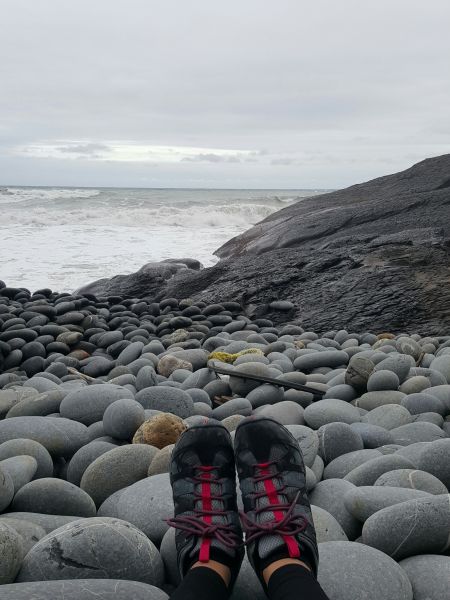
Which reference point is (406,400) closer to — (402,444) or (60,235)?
(402,444)

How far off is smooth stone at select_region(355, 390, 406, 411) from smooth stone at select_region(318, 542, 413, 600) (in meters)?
2.11

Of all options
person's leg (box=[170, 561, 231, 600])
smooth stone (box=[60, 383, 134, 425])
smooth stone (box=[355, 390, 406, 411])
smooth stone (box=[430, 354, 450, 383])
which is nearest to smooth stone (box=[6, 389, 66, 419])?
smooth stone (box=[60, 383, 134, 425])

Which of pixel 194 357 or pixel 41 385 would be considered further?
pixel 194 357

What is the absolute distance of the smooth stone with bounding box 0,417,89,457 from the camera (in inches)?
117

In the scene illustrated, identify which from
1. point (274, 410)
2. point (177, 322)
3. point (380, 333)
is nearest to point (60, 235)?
point (177, 322)

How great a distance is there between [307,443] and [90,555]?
1213mm

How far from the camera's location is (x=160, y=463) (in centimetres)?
248

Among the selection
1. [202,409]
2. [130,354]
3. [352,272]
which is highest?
[352,272]

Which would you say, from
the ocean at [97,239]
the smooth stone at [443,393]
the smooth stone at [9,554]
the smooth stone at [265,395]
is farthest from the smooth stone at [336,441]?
the ocean at [97,239]

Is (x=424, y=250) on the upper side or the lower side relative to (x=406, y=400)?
upper

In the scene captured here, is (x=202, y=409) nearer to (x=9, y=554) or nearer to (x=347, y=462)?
(x=347, y=462)

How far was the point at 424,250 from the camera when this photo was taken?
755cm

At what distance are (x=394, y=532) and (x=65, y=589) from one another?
97cm

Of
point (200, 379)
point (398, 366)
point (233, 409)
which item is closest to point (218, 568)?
point (233, 409)
